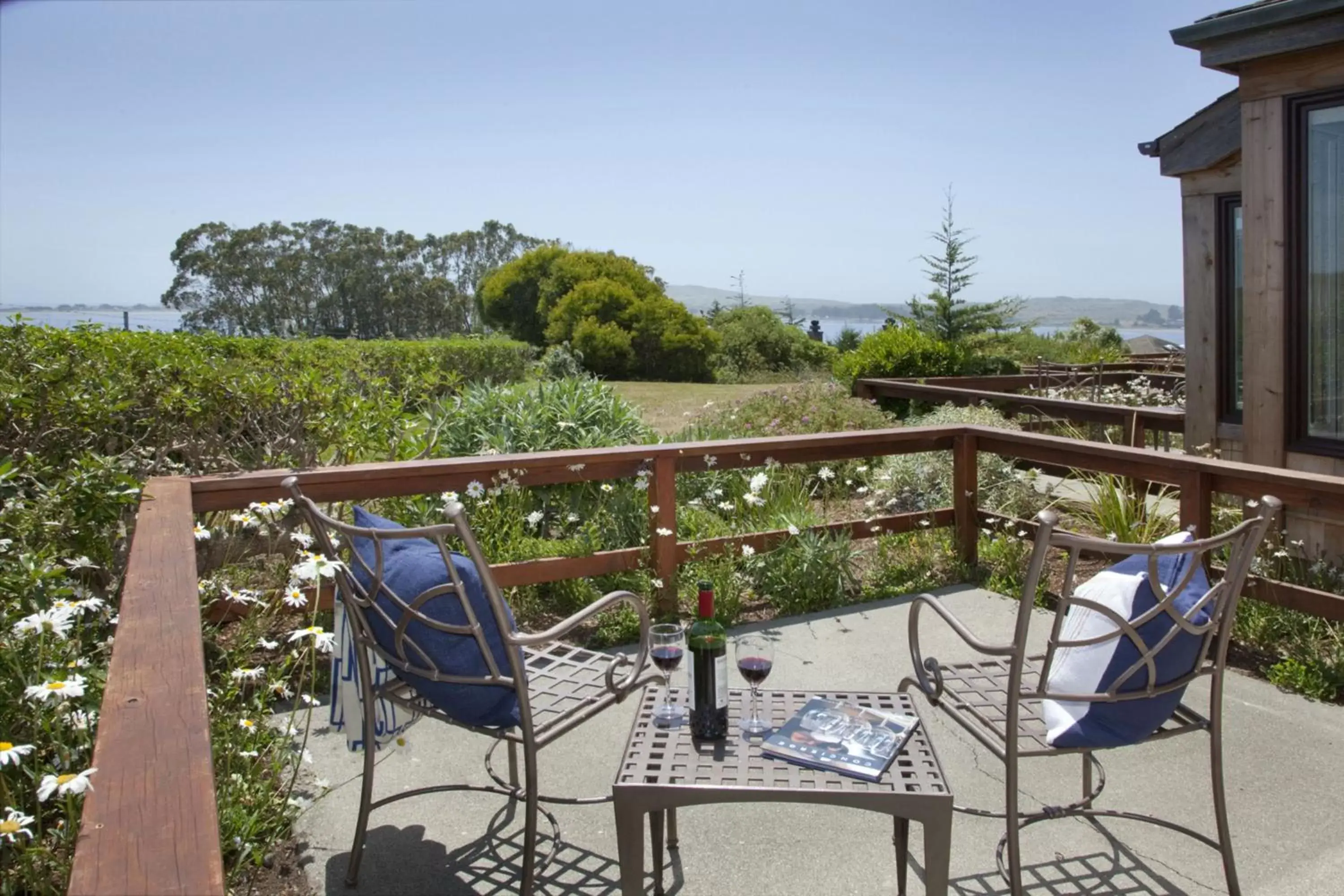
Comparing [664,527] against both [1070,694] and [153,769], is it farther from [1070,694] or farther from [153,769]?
[153,769]

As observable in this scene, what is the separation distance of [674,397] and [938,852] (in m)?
13.9

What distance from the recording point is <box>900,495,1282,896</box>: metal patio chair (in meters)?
2.12

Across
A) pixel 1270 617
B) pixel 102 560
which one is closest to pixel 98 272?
pixel 102 560

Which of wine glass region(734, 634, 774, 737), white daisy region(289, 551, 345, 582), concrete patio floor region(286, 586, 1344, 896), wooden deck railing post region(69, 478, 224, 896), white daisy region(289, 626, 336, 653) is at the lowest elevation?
concrete patio floor region(286, 586, 1344, 896)

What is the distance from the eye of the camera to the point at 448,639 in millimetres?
2363

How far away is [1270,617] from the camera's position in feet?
13.4

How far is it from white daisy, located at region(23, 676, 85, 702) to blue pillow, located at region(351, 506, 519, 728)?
2.16ft

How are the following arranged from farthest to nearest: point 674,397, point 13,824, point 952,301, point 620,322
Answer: point 620,322 < point 952,301 < point 674,397 < point 13,824

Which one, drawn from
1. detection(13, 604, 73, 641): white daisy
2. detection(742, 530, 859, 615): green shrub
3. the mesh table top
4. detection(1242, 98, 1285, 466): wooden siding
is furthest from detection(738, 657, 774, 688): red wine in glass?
detection(1242, 98, 1285, 466): wooden siding

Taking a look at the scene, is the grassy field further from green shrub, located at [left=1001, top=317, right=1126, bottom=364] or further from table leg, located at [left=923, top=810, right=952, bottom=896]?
table leg, located at [left=923, top=810, right=952, bottom=896]

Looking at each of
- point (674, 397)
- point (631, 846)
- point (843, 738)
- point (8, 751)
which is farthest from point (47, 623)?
point (674, 397)

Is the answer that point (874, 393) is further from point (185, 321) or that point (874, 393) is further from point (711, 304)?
point (185, 321)

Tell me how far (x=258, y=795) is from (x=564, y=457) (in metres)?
2.00

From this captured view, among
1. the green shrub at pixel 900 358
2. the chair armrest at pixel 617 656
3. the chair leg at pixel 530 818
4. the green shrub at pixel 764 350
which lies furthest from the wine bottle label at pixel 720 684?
the green shrub at pixel 764 350
